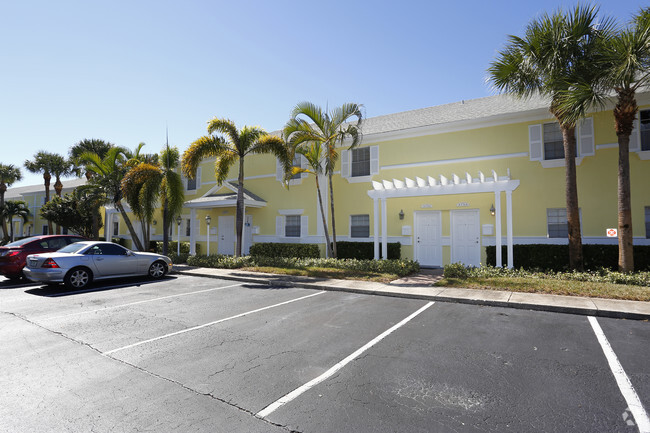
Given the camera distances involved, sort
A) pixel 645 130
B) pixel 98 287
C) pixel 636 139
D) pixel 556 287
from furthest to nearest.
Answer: pixel 645 130 → pixel 636 139 → pixel 98 287 → pixel 556 287

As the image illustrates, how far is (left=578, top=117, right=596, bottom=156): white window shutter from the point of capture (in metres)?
12.1

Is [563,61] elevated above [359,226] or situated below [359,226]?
above

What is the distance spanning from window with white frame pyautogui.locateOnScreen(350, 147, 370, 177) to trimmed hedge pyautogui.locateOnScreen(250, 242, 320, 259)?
13.3 ft

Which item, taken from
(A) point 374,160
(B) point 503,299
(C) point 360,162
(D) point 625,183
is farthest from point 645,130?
(C) point 360,162

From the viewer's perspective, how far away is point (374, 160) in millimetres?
15859

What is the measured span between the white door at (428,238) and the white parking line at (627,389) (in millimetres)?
9088

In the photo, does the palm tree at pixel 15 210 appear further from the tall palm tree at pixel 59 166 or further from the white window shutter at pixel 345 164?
the white window shutter at pixel 345 164

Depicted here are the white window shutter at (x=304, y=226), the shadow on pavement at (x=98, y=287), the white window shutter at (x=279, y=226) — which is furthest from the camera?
the white window shutter at (x=279, y=226)

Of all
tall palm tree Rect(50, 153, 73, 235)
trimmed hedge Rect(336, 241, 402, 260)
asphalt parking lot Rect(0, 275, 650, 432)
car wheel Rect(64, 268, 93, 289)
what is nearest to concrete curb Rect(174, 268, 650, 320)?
asphalt parking lot Rect(0, 275, 650, 432)

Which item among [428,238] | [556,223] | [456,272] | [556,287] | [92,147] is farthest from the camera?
[92,147]

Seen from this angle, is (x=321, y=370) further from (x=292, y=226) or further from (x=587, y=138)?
(x=292, y=226)

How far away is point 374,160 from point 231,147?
6493mm

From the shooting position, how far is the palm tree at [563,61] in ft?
31.8

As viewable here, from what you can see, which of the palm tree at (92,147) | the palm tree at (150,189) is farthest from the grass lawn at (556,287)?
the palm tree at (92,147)
